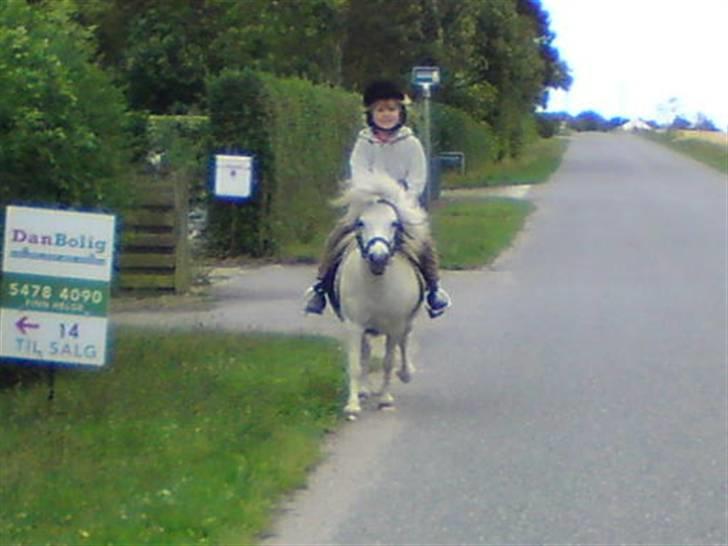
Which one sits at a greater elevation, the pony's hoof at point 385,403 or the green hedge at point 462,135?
the green hedge at point 462,135

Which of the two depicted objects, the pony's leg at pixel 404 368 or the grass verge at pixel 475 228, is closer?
the pony's leg at pixel 404 368

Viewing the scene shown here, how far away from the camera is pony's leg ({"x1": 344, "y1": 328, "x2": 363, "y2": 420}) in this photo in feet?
42.5

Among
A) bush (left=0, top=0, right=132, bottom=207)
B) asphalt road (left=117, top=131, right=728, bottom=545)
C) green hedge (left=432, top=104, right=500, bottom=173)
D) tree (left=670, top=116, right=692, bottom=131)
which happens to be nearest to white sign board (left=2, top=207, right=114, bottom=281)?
bush (left=0, top=0, right=132, bottom=207)

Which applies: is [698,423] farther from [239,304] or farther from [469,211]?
[469,211]

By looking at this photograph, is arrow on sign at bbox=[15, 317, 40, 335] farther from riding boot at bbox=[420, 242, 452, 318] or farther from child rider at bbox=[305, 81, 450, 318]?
riding boot at bbox=[420, 242, 452, 318]

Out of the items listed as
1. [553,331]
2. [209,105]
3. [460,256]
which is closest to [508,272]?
[460,256]

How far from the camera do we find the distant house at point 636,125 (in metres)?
176

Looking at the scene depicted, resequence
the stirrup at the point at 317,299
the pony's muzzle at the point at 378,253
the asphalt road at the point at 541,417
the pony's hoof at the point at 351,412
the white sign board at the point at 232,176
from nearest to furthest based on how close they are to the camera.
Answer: the asphalt road at the point at 541,417
the pony's muzzle at the point at 378,253
the pony's hoof at the point at 351,412
the stirrup at the point at 317,299
the white sign board at the point at 232,176

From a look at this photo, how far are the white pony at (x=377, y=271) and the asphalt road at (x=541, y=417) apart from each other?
0.53 metres

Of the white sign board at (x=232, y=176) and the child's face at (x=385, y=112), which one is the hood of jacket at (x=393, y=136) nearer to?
the child's face at (x=385, y=112)

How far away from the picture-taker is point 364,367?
44.1ft

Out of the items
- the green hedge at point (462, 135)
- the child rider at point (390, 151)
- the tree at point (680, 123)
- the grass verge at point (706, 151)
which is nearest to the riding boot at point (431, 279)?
the child rider at point (390, 151)

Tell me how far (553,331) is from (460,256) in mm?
8306

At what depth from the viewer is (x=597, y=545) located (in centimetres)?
923
